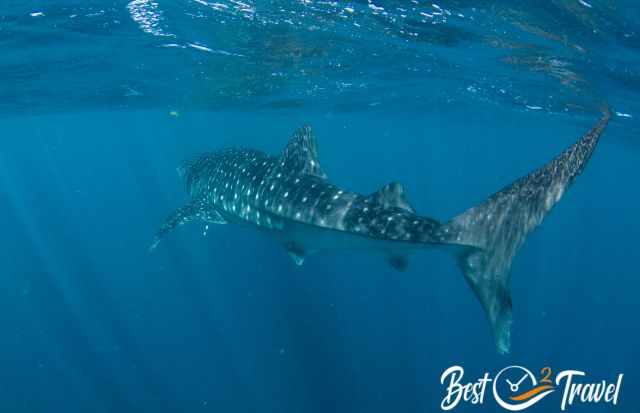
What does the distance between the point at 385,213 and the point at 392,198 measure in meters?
0.36

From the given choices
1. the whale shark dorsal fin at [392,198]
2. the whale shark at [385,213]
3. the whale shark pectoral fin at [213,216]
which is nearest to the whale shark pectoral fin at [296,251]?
the whale shark at [385,213]

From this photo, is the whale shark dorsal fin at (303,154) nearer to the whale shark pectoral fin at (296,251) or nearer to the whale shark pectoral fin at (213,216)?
the whale shark pectoral fin at (296,251)

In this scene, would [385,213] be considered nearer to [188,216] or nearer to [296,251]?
[296,251]

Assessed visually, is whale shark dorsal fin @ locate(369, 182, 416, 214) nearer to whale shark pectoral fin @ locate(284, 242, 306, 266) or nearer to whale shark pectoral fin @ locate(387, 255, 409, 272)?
whale shark pectoral fin @ locate(387, 255, 409, 272)

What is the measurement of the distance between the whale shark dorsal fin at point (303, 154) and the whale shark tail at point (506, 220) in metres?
3.93

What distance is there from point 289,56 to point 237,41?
2.76 meters

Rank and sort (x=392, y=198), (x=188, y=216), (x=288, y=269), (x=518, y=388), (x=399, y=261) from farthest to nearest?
(x=288, y=269)
(x=518, y=388)
(x=188, y=216)
(x=399, y=261)
(x=392, y=198)

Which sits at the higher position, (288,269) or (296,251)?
(296,251)

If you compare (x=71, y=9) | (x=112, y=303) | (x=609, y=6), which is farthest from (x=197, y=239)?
(x=609, y=6)

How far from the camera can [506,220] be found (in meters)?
4.71

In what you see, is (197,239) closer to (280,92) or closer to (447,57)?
(280,92)

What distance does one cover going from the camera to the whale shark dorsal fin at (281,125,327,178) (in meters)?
8.32

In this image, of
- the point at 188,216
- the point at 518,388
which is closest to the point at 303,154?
the point at 188,216

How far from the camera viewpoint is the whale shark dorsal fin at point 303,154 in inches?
328
